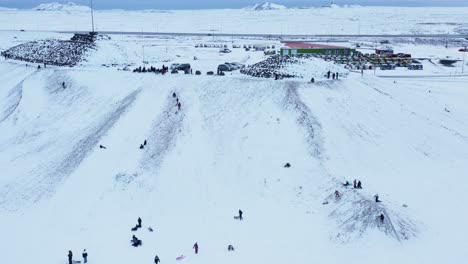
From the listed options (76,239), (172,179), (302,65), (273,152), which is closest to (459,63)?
(302,65)

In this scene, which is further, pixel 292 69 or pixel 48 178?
pixel 292 69

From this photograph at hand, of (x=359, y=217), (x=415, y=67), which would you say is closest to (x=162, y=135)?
(x=359, y=217)

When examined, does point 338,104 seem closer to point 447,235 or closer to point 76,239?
point 447,235

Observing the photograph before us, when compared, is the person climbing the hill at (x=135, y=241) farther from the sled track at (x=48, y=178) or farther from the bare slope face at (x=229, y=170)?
the sled track at (x=48, y=178)

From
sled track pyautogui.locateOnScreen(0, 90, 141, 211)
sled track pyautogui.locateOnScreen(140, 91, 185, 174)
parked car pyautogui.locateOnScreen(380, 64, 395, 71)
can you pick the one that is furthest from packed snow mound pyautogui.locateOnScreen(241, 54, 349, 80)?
sled track pyautogui.locateOnScreen(0, 90, 141, 211)

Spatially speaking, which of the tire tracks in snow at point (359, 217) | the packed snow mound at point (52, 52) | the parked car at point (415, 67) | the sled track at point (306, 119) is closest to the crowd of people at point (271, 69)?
the sled track at point (306, 119)

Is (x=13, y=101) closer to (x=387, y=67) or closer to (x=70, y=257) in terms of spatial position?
(x=70, y=257)
